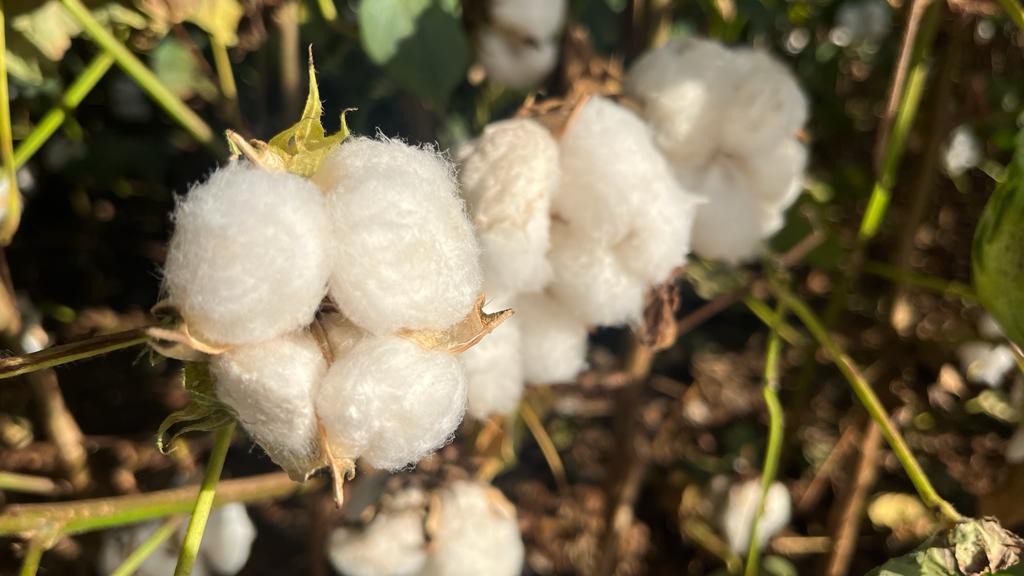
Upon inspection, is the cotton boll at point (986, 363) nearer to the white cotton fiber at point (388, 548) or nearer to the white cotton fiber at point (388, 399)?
the white cotton fiber at point (388, 548)

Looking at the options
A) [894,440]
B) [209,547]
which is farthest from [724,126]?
[209,547]

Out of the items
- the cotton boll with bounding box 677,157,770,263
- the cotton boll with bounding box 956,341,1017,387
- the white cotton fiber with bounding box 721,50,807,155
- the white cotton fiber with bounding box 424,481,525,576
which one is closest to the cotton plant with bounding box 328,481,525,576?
the white cotton fiber with bounding box 424,481,525,576

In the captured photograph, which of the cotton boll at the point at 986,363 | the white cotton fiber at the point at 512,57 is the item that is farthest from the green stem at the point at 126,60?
the cotton boll at the point at 986,363

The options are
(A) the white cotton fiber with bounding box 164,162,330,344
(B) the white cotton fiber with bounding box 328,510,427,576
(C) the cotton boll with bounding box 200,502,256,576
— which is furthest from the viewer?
(C) the cotton boll with bounding box 200,502,256,576

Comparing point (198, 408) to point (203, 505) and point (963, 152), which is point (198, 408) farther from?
point (963, 152)

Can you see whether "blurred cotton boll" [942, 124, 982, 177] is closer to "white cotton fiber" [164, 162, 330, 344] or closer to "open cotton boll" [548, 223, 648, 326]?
"open cotton boll" [548, 223, 648, 326]

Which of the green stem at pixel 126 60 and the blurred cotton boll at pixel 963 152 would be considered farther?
the blurred cotton boll at pixel 963 152

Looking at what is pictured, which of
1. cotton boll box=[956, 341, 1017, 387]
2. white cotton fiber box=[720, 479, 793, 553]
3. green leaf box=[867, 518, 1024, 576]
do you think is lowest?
white cotton fiber box=[720, 479, 793, 553]
